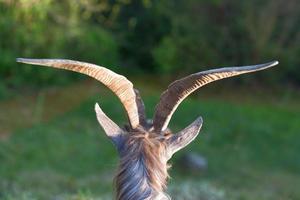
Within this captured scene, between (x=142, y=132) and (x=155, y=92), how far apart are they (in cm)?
1302

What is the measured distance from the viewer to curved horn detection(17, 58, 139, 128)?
14.4ft

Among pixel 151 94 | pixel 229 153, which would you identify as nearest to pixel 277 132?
pixel 229 153

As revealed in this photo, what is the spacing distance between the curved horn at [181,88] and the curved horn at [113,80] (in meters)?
0.17

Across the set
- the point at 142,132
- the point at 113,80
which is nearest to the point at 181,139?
the point at 142,132

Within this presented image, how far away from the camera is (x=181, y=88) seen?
4719mm

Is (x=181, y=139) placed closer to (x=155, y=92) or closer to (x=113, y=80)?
(x=113, y=80)

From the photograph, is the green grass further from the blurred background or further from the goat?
the goat

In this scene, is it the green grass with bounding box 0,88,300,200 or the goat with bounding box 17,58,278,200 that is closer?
the goat with bounding box 17,58,278,200

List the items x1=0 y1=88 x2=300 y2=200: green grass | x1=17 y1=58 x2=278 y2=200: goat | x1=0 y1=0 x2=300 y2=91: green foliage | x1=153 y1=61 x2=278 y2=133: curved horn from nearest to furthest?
x1=17 y1=58 x2=278 y2=200: goat → x1=153 y1=61 x2=278 y2=133: curved horn → x1=0 y1=88 x2=300 y2=200: green grass → x1=0 y1=0 x2=300 y2=91: green foliage

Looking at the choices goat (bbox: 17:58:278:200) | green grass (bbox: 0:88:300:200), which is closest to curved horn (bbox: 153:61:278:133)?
goat (bbox: 17:58:278:200)

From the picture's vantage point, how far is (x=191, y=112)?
15.7 m

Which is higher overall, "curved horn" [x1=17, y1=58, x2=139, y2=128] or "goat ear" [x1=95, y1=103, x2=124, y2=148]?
"curved horn" [x1=17, y1=58, x2=139, y2=128]

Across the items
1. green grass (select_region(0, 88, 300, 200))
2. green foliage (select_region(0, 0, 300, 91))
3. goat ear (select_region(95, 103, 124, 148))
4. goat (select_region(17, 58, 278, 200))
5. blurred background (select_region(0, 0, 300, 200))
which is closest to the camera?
goat (select_region(17, 58, 278, 200))

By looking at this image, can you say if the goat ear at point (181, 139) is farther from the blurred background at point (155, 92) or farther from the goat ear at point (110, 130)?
the blurred background at point (155, 92)
